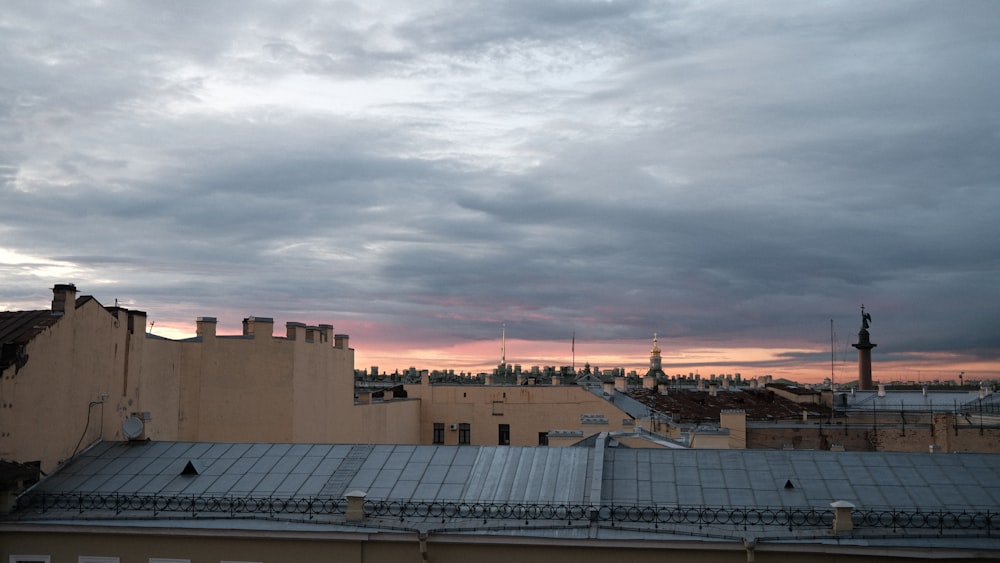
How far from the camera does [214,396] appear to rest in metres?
35.9

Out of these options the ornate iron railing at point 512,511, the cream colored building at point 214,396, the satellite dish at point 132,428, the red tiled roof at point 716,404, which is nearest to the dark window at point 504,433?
the cream colored building at point 214,396

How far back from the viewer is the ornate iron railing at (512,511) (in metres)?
18.5

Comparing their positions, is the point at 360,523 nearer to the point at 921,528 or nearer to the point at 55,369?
the point at 55,369

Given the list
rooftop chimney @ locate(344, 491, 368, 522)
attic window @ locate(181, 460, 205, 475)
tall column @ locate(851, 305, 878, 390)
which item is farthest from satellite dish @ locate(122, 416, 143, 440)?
tall column @ locate(851, 305, 878, 390)

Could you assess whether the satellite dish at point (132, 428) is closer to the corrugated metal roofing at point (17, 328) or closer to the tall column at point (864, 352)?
the corrugated metal roofing at point (17, 328)

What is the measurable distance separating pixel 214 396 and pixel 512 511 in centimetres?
1977

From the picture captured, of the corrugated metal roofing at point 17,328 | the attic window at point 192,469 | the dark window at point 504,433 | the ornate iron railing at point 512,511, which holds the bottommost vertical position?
the dark window at point 504,433

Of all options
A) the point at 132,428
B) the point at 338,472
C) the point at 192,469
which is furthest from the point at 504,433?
the point at 192,469

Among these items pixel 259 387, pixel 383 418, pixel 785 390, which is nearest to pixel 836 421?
pixel 785 390

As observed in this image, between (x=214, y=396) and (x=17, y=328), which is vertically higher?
(x=17, y=328)

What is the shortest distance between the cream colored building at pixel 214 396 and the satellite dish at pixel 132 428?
26 mm

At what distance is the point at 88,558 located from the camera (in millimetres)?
19891

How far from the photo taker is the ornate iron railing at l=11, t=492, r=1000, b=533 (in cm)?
1847

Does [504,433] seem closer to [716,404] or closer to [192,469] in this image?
[716,404]
